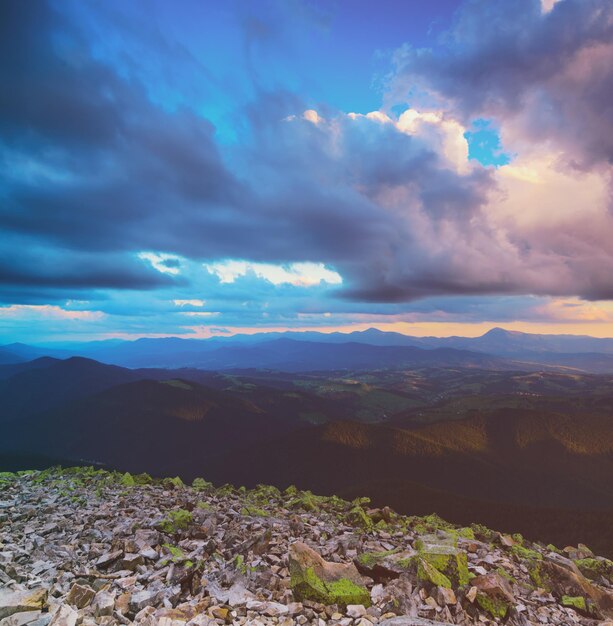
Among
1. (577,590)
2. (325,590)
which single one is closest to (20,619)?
(325,590)

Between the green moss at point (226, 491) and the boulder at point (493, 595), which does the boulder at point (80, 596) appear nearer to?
the boulder at point (493, 595)

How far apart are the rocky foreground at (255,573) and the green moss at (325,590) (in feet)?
0.11

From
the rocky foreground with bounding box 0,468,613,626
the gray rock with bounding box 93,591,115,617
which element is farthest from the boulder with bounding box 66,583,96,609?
the gray rock with bounding box 93,591,115,617

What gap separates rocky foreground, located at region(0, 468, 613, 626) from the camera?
10.0 metres

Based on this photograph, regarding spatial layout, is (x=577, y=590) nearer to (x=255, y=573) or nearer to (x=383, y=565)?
(x=383, y=565)

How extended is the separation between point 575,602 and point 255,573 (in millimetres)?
11893

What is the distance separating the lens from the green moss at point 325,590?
Answer: 10961 mm

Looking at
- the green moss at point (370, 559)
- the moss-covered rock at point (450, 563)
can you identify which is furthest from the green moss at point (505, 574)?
the green moss at point (370, 559)

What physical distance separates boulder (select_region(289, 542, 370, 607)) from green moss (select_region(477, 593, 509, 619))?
12.1 feet

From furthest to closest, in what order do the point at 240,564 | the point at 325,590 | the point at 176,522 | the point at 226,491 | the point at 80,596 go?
the point at 226,491, the point at 176,522, the point at 240,564, the point at 325,590, the point at 80,596

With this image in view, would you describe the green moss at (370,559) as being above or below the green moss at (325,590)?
below

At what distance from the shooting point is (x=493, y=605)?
11.5 meters

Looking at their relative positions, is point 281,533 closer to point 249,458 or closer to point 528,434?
point 249,458

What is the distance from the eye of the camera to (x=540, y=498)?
139750mm
